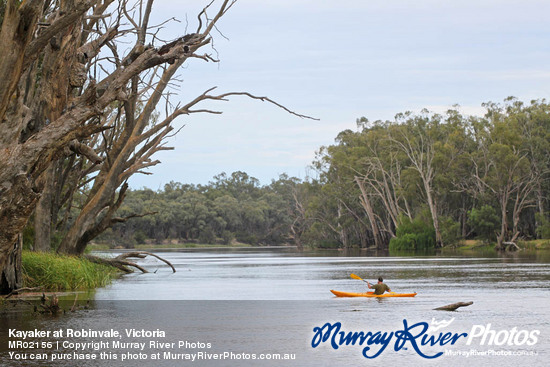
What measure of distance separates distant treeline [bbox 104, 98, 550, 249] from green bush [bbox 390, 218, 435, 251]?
10 centimetres

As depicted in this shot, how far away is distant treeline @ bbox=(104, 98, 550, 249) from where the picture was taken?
73188mm

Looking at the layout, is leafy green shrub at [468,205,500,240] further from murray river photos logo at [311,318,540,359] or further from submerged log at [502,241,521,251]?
murray river photos logo at [311,318,540,359]

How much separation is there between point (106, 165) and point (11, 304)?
10.2m

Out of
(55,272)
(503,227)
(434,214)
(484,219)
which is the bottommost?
(55,272)

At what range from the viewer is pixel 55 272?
23.7 metres

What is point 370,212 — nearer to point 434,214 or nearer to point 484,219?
point 434,214

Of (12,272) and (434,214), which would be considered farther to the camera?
(434,214)

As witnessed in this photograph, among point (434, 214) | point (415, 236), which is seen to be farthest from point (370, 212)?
point (434, 214)

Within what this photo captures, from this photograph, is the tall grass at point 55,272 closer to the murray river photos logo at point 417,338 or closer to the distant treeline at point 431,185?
the murray river photos logo at point 417,338

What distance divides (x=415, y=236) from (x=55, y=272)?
6080 centimetres

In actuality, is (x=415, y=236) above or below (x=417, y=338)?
above

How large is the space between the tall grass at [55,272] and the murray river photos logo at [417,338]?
399 inches

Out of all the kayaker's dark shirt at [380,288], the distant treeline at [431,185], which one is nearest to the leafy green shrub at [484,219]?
the distant treeline at [431,185]

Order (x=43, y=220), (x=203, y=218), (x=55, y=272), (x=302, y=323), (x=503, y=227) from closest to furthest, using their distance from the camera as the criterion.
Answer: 1. (x=302, y=323)
2. (x=55, y=272)
3. (x=43, y=220)
4. (x=503, y=227)
5. (x=203, y=218)
